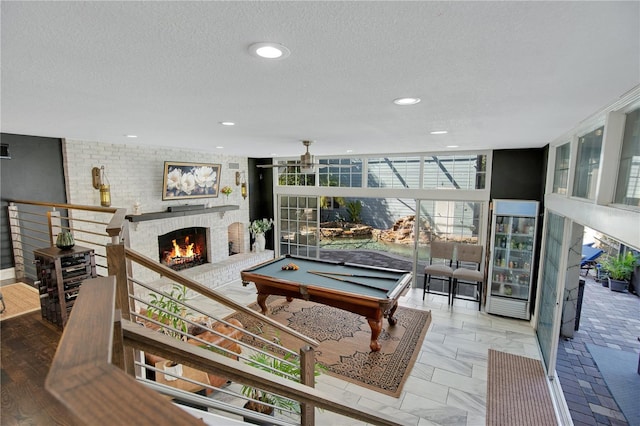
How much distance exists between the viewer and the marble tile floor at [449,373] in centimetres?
306

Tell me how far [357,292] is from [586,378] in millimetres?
2868

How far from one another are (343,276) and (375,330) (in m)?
0.95

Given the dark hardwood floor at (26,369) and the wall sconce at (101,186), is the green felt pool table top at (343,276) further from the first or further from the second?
the dark hardwood floor at (26,369)

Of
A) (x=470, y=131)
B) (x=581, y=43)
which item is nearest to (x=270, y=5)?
(x=581, y=43)

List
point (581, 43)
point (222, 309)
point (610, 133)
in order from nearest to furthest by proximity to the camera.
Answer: point (581, 43)
point (610, 133)
point (222, 309)

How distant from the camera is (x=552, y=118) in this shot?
2.70 meters

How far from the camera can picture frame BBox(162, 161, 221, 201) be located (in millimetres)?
5707

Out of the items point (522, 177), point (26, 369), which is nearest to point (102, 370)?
point (26, 369)

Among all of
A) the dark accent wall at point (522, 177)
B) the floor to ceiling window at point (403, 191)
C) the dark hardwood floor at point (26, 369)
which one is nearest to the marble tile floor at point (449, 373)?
the dark accent wall at point (522, 177)

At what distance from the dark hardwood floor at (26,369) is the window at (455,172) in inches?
232

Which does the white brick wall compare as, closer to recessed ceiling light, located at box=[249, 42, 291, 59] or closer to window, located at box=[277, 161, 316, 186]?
window, located at box=[277, 161, 316, 186]

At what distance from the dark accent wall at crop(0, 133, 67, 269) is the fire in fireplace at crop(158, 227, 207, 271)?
206 centimetres

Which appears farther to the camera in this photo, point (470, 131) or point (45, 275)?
point (470, 131)

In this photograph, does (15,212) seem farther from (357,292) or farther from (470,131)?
(470,131)
